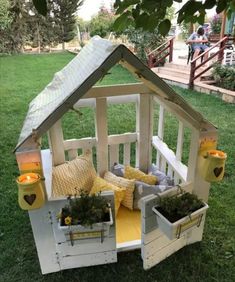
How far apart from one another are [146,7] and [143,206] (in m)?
1.27

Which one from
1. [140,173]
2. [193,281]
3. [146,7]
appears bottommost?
[193,281]

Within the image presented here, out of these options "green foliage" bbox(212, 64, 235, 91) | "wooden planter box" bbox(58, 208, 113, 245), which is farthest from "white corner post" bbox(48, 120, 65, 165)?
"green foliage" bbox(212, 64, 235, 91)

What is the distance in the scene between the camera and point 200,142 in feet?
6.40

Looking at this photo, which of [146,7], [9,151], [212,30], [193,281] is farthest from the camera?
[212,30]

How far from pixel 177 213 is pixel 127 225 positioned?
735mm

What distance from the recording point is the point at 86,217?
1795 mm

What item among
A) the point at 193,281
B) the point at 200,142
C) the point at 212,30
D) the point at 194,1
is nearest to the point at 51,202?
the point at 200,142

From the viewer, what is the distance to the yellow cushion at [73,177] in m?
2.44

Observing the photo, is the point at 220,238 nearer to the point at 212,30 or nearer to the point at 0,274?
the point at 0,274

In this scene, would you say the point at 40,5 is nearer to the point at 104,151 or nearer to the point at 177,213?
the point at 177,213

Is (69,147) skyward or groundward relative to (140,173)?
skyward

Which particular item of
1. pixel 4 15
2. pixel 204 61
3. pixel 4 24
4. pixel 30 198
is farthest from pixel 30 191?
pixel 4 24

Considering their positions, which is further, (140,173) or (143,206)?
(140,173)

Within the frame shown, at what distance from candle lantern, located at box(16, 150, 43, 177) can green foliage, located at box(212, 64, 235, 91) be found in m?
6.20
